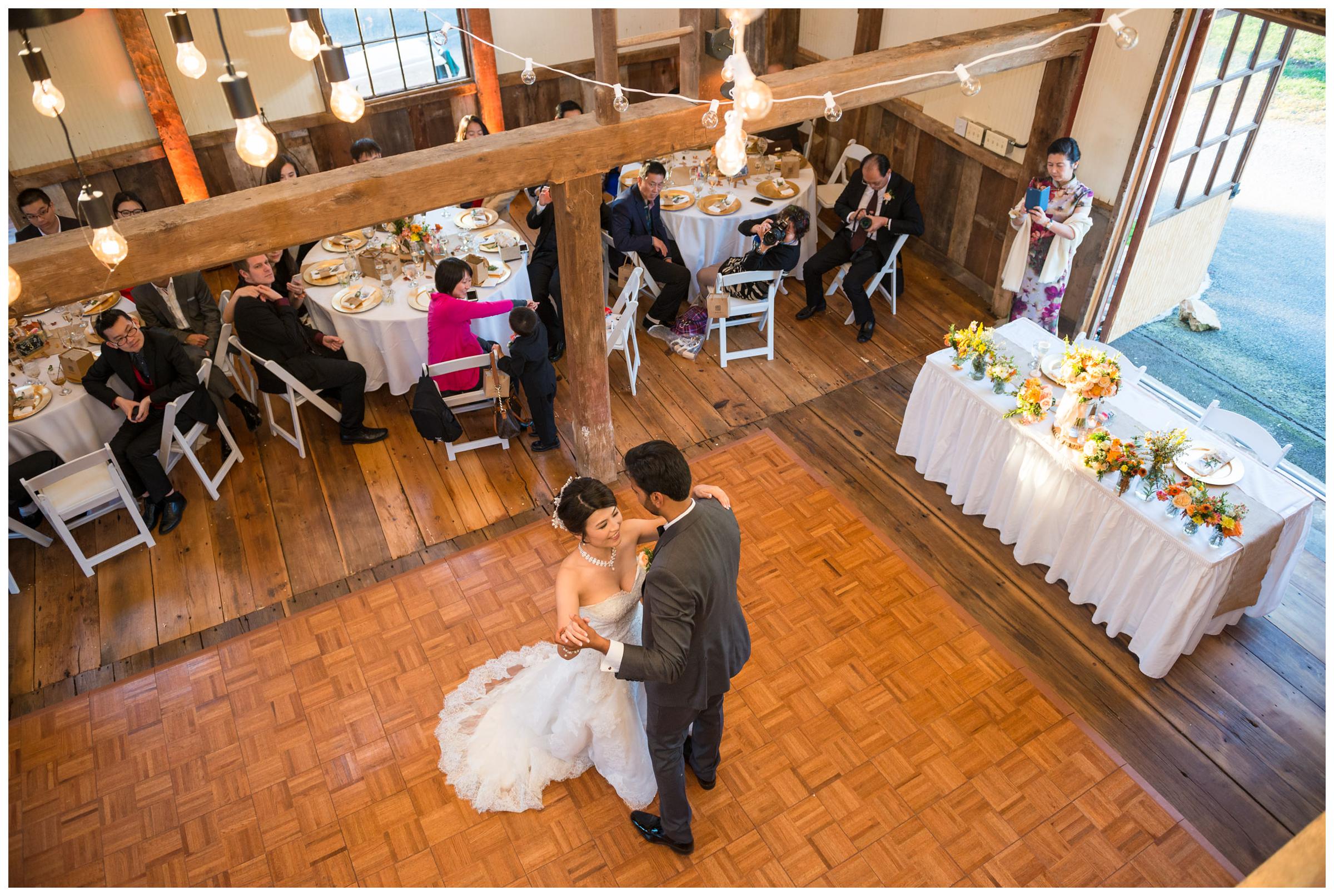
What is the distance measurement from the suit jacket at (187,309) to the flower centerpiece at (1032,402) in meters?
4.85

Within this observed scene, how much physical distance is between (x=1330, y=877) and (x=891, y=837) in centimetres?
226

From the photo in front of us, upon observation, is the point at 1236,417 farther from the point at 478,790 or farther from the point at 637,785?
the point at 478,790

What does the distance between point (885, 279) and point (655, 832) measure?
483 centimetres

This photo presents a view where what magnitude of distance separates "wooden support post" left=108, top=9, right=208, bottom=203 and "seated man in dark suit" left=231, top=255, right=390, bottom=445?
1.50m

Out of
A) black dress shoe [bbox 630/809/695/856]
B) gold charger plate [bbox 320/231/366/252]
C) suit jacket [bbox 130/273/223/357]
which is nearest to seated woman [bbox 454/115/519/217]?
gold charger plate [bbox 320/231/366/252]

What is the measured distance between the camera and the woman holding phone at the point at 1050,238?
19.0ft

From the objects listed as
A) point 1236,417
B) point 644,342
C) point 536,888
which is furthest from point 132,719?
point 1236,417

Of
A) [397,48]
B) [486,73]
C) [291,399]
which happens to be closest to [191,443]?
[291,399]

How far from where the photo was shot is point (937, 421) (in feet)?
17.9

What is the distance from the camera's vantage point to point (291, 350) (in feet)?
18.5

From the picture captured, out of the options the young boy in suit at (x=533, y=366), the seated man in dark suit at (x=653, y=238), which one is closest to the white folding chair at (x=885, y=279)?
the seated man in dark suit at (x=653, y=238)

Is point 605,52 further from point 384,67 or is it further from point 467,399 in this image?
point 384,67

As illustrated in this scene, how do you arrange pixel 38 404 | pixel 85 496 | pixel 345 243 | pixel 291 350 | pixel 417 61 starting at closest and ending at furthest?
pixel 85 496 → pixel 38 404 → pixel 291 350 → pixel 345 243 → pixel 417 61

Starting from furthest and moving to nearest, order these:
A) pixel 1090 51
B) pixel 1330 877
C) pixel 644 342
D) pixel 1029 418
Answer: pixel 644 342 → pixel 1090 51 → pixel 1029 418 → pixel 1330 877
